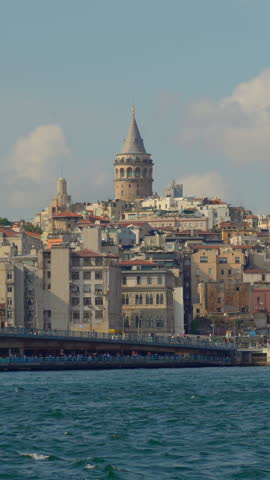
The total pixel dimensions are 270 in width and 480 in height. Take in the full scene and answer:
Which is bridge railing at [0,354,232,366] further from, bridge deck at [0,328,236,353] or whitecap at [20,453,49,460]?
whitecap at [20,453,49,460]

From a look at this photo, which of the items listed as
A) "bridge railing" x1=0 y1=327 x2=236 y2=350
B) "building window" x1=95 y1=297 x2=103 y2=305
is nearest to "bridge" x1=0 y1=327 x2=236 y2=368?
"bridge railing" x1=0 y1=327 x2=236 y2=350

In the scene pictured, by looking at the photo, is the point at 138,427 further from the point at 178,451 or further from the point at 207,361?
the point at 207,361

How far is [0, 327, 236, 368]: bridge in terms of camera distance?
16275 cm

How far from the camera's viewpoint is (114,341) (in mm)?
166875

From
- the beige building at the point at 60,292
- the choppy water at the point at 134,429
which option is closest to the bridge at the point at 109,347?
the beige building at the point at 60,292

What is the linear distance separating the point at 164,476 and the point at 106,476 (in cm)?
252

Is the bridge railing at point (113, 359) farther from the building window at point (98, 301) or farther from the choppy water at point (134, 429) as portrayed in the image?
the building window at point (98, 301)

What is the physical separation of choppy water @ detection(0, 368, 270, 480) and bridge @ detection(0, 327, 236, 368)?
98.1ft

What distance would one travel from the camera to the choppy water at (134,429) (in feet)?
222

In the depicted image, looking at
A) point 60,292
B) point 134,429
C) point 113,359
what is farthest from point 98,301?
point 134,429

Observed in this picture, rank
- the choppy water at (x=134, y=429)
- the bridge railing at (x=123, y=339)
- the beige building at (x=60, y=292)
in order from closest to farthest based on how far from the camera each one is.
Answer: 1. the choppy water at (x=134, y=429)
2. the bridge railing at (x=123, y=339)
3. the beige building at (x=60, y=292)

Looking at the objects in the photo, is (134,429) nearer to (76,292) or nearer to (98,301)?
(98,301)

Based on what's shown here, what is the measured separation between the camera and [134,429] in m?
83.9

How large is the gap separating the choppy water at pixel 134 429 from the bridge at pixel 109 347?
29.9 metres
